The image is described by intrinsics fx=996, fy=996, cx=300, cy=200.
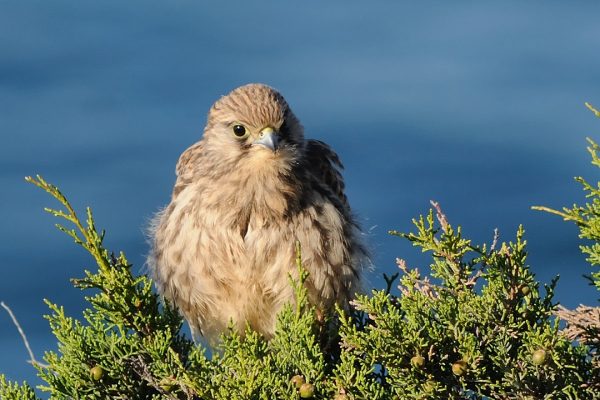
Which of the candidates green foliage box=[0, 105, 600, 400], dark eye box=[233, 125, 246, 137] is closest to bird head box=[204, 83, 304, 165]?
dark eye box=[233, 125, 246, 137]

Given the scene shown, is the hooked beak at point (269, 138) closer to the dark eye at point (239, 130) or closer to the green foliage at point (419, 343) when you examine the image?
the dark eye at point (239, 130)

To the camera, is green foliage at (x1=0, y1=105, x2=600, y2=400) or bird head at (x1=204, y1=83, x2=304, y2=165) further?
bird head at (x1=204, y1=83, x2=304, y2=165)

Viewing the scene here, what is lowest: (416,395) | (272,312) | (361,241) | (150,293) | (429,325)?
(416,395)

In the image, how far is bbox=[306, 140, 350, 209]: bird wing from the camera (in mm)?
5668

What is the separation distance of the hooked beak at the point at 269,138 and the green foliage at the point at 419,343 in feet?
4.97

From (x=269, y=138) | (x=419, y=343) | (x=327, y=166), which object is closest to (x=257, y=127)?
(x=269, y=138)

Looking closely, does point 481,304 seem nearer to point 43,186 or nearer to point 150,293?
point 150,293

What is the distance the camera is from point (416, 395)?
143 inches

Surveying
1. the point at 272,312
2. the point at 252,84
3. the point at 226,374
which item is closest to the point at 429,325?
the point at 226,374

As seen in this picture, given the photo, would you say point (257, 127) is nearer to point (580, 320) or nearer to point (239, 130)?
point (239, 130)

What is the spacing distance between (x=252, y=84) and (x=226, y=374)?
2.23 meters

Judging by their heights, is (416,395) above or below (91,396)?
below

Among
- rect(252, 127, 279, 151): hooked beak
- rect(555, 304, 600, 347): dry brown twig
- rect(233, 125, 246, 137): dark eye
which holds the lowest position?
rect(555, 304, 600, 347): dry brown twig

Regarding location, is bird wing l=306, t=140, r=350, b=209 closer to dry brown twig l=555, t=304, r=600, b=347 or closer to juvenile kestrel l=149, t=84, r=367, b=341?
juvenile kestrel l=149, t=84, r=367, b=341
